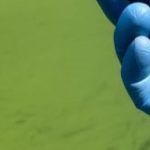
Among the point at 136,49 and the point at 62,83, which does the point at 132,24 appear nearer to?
the point at 136,49

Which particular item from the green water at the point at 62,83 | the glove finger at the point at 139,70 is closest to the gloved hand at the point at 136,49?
the glove finger at the point at 139,70

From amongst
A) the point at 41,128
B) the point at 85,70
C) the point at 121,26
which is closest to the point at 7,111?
the point at 41,128

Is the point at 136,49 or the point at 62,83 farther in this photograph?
the point at 62,83

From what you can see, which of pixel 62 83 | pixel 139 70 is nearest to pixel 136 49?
pixel 139 70

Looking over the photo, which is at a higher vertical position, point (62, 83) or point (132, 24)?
point (132, 24)

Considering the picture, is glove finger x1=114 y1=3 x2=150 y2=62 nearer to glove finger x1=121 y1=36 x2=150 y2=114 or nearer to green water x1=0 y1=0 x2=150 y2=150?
glove finger x1=121 y1=36 x2=150 y2=114

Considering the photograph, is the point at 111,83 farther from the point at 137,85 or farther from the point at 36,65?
the point at 137,85
